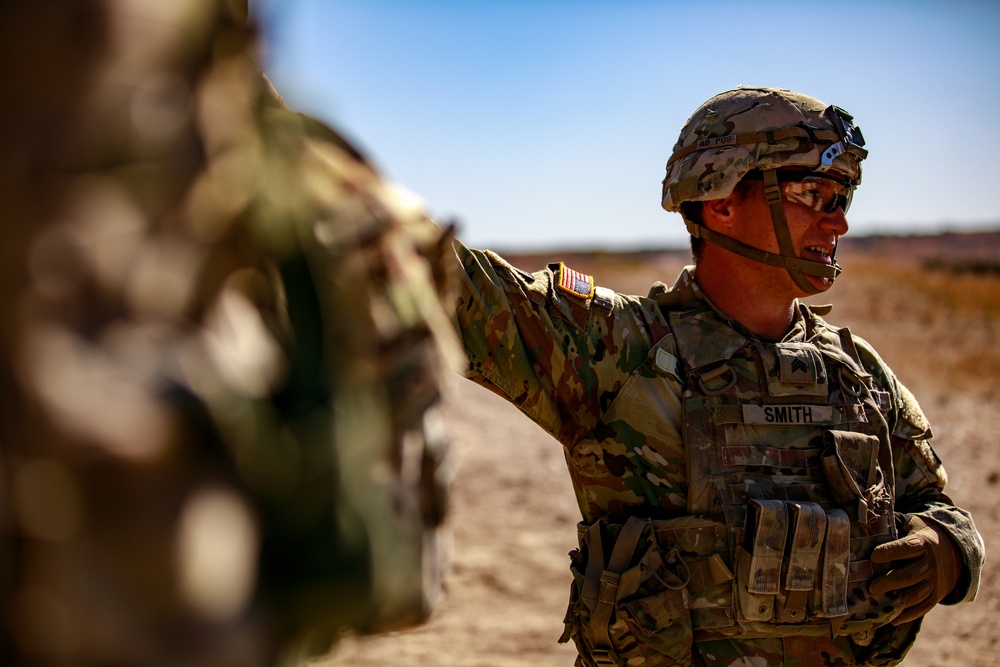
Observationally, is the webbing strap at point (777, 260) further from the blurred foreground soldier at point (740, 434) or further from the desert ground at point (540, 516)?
the desert ground at point (540, 516)

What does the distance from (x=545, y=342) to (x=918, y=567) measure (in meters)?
1.58

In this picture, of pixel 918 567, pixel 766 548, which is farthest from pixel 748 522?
pixel 918 567

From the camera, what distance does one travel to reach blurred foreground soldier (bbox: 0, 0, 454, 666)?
39.1 inches

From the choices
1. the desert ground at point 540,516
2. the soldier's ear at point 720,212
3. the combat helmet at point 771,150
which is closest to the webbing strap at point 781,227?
the combat helmet at point 771,150

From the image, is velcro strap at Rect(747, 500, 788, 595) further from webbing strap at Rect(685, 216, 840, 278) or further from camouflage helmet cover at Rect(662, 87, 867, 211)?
camouflage helmet cover at Rect(662, 87, 867, 211)

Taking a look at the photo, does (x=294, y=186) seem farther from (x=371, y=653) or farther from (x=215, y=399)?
(x=371, y=653)

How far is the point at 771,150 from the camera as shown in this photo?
334 centimetres

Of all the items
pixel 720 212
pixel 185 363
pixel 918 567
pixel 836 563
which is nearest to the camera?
pixel 185 363

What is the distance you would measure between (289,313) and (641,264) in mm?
35860

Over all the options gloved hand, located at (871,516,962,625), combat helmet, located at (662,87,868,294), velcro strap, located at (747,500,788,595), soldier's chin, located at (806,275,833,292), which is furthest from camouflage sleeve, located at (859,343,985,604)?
velcro strap, located at (747,500,788,595)

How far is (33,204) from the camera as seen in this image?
1.03 m

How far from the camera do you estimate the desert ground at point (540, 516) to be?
5293mm

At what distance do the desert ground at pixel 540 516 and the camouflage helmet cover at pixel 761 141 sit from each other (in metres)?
1.26

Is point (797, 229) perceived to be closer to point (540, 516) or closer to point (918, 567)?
point (918, 567)
